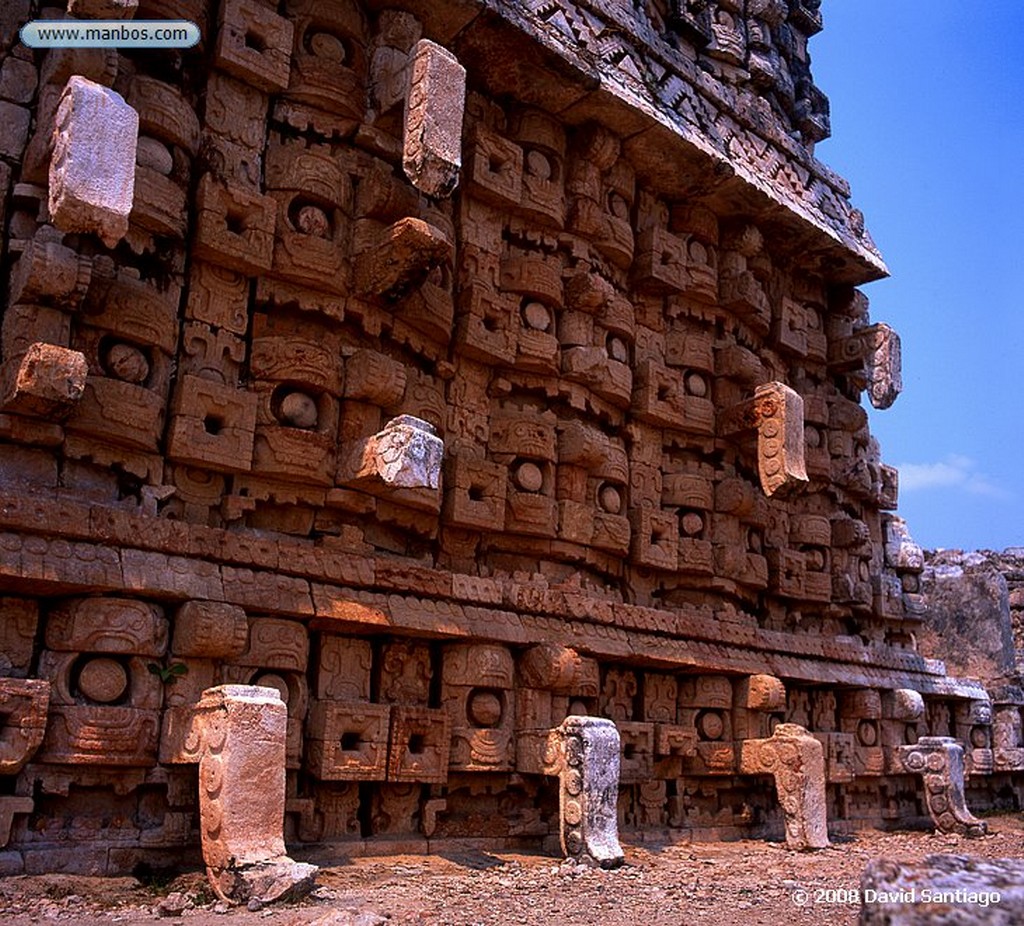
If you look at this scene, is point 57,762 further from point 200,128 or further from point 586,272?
point 586,272

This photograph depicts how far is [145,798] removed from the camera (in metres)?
6.75

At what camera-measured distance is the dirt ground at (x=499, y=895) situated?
5699 millimetres

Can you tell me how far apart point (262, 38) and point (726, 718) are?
7726 mm

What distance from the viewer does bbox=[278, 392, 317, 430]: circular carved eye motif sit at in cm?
808

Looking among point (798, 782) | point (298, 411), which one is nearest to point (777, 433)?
point (798, 782)

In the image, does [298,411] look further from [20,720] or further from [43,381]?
[20,720]

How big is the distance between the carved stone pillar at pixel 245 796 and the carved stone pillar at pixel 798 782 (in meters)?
5.47

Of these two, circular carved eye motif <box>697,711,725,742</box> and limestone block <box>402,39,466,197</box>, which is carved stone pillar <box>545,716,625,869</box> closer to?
circular carved eye motif <box>697,711,725,742</box>

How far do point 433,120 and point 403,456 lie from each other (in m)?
2.55

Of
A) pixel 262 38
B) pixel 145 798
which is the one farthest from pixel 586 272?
pixel 145 798

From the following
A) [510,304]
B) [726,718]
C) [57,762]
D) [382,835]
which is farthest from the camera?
[726,718]
